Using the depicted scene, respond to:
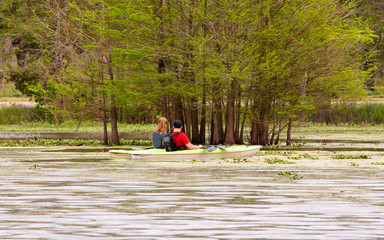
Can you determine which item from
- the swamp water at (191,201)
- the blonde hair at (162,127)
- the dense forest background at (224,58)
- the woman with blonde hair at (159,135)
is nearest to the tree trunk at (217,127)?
the dense forest background at (224,58)

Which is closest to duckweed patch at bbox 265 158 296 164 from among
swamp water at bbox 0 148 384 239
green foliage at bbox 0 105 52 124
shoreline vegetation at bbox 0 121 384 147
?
swamp water at bbox 0 148 384 239

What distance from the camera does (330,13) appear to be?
3025 centimetres

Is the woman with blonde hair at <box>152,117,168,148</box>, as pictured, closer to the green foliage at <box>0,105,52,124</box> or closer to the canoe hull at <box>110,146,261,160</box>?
the canoe hull at <box>110,146,261,160</box>

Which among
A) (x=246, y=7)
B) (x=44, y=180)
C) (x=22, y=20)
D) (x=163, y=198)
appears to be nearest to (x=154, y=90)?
(x=246, y=7)

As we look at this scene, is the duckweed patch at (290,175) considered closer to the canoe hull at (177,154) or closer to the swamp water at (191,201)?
the swamp water at (191,201)

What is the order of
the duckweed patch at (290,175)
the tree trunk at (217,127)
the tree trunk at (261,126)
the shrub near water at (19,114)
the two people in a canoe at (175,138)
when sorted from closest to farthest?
the duckweed patch at (290,175)
the two people in a canoe at (175,138)
the tree trunk at (261,126)
the tree trunk at (217,127)
the shrub near water at (19,114)

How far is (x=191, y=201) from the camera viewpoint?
12.3 meters

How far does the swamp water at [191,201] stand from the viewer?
31.1 ft

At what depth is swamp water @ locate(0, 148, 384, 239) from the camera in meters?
9.48

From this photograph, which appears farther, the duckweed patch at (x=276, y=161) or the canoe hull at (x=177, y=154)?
the canoe hull at (x=177, y=154)

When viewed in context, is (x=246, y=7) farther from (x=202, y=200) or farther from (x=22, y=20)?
(x=22, y=20)

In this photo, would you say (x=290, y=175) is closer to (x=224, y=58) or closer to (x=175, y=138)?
(x=175, y=138)

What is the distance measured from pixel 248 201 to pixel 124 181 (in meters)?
4.28

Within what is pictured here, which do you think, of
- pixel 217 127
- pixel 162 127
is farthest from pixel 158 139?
pixel 217 127
